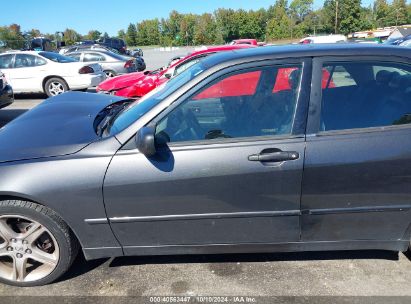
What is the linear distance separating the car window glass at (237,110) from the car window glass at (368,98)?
9.7 inches

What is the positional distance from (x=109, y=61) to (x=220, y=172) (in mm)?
12839

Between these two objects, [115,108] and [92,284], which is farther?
[115,108]

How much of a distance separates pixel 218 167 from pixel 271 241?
0.68m

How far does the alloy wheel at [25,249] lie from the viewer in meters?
2.63

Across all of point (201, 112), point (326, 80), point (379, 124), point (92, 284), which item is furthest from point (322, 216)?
point (92, 284)

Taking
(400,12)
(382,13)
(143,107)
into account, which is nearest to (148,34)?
(382,13)

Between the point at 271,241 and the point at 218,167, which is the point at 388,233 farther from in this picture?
the point at 218,167

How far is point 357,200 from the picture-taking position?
2477 millimetres

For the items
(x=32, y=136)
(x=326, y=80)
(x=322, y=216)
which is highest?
(x=326, y=80)

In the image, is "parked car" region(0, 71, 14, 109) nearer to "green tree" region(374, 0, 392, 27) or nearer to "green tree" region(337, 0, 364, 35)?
"green tree" region(337, 0, 364, 35)

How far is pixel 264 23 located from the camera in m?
91.5

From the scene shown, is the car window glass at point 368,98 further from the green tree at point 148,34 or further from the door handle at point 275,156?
the green tree at point 148,34

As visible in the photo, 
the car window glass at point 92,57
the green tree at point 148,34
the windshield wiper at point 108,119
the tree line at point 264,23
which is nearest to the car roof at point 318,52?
the windshield wiper at point 108,119

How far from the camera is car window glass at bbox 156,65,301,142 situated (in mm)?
2455
